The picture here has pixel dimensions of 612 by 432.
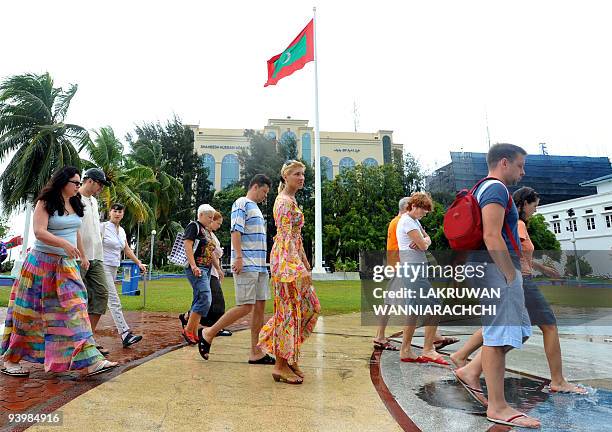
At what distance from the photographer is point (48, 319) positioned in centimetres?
325

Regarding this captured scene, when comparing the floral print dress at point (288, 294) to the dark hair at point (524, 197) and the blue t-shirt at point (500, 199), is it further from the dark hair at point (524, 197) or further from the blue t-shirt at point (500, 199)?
the dark hair at point (524, 197)

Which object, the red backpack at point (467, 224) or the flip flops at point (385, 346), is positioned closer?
the red backpack at point (467, 224)

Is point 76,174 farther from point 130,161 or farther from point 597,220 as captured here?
point 597,220

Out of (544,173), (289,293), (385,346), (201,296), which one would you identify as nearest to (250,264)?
(289,293)

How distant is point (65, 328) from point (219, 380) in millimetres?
1244

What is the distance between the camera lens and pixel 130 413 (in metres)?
2.51

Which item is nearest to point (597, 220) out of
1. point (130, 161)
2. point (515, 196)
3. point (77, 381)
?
point (130, 161)

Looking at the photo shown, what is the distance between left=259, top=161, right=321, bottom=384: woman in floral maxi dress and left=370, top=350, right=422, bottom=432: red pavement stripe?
0.62 metres

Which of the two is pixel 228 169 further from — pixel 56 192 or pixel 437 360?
pixel 437 360

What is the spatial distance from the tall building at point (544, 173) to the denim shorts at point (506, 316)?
53.6 metres

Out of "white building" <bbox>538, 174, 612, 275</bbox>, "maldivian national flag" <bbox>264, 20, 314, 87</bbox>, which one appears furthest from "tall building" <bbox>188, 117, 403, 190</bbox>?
"maldivian national flag" <bbox>264, 20, 314, 87</bbox>

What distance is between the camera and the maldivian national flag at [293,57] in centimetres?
1886

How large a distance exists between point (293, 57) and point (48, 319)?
18.1m

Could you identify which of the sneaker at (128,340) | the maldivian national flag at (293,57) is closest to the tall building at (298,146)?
the maldivian national flag at (293,57)
